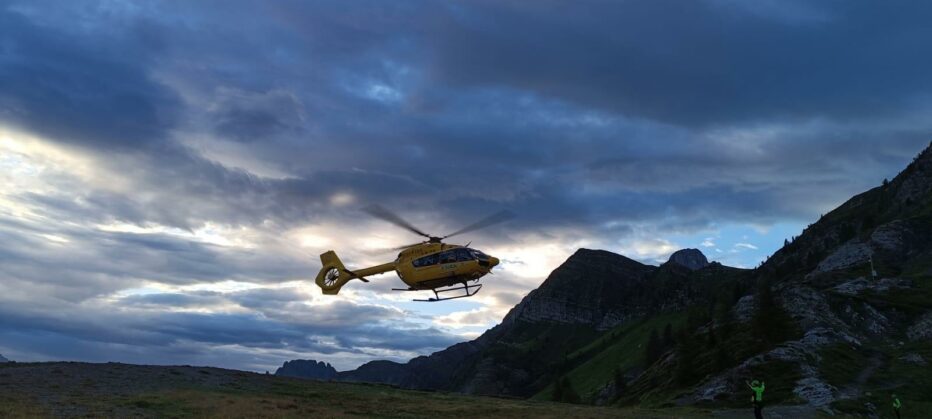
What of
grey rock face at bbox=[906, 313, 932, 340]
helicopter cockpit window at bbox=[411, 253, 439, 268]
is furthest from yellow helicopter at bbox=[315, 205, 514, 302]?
grey rock face at bbox=[906, 313, 932, 340]

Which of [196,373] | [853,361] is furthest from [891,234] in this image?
[196,373]

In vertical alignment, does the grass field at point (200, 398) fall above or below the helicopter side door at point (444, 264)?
below

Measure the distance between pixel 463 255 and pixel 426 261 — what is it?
3.65 metres

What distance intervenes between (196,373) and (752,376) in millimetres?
61787

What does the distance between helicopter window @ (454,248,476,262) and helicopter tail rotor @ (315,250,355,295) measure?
17012 millimetres

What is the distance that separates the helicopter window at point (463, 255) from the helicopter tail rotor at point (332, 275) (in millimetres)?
17012

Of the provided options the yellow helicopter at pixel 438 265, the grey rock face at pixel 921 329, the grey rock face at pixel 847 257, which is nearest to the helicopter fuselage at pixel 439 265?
the yellow helicopter at pixel 438 265

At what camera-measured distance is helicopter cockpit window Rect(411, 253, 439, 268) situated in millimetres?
55928

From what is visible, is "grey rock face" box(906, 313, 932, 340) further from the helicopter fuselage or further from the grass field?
the helicopter fuselage

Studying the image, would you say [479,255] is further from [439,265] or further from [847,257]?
[847,257]

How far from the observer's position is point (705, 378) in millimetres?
86875

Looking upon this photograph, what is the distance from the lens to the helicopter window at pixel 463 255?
54.4 metres

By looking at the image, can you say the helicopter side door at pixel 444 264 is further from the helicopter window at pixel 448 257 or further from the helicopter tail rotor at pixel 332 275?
the helicopter tail rotor at pixel 332 275

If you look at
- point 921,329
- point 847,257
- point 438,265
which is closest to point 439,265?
point 438,265
